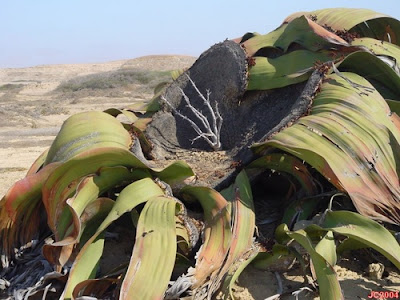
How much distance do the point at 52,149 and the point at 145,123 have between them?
0.62 metres

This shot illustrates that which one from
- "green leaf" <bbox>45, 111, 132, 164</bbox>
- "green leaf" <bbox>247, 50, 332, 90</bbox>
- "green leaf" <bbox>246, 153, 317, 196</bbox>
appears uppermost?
"green leaf" <bbox>247, 50, 332, 90</bbox>

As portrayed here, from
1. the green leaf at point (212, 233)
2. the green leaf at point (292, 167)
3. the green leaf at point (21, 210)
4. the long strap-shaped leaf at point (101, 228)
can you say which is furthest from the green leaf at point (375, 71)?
the green leaf at point (21, 210)

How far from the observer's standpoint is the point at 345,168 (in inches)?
66.8

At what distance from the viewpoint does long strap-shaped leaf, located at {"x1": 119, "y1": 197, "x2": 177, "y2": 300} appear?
1443mm

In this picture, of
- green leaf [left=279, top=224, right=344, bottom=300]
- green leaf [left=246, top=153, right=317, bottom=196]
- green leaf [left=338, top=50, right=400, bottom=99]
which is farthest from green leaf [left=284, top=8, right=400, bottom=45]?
green leaf [left=279, top=224, right=344, bottom=300]

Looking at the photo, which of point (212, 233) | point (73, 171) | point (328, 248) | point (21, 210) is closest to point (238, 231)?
point (212, 233)

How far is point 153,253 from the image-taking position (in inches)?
61.2

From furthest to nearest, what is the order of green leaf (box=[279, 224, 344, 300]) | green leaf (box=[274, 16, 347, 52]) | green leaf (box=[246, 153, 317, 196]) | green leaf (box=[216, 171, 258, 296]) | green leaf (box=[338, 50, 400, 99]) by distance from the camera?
green leaf (box=[274, 16, 347, 52]) < green leaf (box=[338, 50, 400, 99]) < green leaf (box=[246, 153, 317, 196]) < green leaf (box=[216, 171, 258, 296]) < green leaf (box=[279, 224, 344, 300])

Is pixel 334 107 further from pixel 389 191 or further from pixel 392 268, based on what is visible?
pixel 392 268

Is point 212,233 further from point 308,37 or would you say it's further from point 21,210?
point 308,37

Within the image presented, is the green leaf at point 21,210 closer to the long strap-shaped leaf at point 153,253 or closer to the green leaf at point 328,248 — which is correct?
the long strap-shaped leaf at point 153,253

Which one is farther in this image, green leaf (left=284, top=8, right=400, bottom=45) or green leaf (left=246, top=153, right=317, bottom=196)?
green leaf (left=284, top=8, right=400, bottom=45)

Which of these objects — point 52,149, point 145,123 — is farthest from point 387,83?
point 52,149

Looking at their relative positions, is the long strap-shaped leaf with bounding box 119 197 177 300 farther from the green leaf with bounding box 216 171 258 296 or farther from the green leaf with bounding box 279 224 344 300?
the green leaf with bounding box 279 224 344 300
